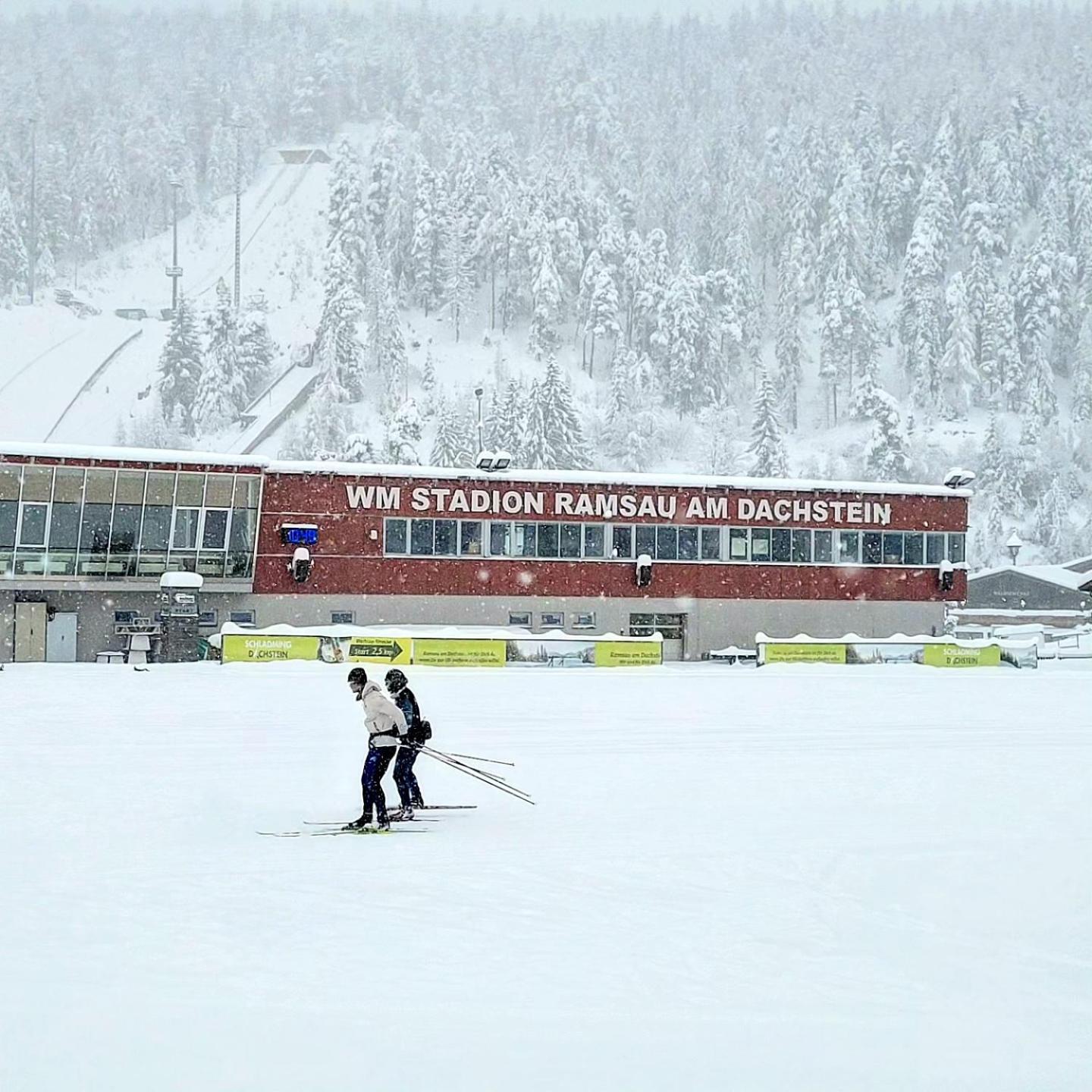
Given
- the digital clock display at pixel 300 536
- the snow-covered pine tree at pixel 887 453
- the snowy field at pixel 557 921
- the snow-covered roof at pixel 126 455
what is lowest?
the snowy field at pixel 557 921

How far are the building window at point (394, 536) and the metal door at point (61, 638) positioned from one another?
10.3m

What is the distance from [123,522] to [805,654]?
2178 centimetres

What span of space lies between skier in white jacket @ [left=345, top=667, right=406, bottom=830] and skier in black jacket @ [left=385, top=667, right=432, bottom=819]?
1.36 ft

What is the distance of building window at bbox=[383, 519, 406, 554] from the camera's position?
1802 inches

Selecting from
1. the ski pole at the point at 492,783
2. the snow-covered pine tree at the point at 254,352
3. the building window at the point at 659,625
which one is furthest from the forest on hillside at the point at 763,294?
the ski pole at the point at 492,783

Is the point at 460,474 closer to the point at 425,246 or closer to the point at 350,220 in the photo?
the point at 425,246

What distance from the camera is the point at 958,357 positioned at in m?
132

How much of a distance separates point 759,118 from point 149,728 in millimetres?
183340

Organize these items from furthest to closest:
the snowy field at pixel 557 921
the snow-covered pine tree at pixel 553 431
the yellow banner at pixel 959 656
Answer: the snow-covered pine tree at pixel 553 431
the yellow banner at pixel 959 656
the snowy field at pixel 557 921

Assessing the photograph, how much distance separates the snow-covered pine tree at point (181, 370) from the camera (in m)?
132

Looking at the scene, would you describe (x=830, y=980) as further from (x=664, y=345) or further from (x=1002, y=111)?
(x=1002, y=111)

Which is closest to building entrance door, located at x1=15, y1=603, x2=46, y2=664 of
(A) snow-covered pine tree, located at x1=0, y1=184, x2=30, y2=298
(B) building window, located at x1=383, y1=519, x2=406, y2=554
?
(B) building window, located at x1=383, y1=519, x2=406, y2=554

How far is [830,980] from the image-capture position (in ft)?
29.3

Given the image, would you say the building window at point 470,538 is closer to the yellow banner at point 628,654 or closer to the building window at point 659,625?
the building window at point 659,625
